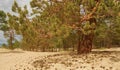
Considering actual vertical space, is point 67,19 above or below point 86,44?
above

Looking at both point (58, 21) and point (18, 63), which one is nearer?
point (58, 21)

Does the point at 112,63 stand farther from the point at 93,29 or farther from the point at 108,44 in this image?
the point at 108,44

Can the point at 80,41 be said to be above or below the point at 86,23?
below

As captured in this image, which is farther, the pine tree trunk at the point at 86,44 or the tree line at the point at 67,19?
the pine tree trunk at the point at 86,44

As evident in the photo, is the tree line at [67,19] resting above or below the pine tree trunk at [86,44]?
above

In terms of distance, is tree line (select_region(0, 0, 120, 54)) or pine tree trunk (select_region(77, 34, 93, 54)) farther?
pine tree trunk (select_region(77, 34, 93, 54))

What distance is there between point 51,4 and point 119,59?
6.41 meters

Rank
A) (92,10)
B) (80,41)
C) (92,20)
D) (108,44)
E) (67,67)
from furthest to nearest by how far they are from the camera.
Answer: (108,44) < (80,41) < (92,20) < (92,10) < (67,67)

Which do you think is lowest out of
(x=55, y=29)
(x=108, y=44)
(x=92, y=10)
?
(x=108, y=44)

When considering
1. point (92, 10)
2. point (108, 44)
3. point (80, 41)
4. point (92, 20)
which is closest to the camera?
point (92, 10)

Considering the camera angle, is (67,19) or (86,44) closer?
(67,19)

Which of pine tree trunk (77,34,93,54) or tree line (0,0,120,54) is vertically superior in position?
tree line (0,0,120,54)

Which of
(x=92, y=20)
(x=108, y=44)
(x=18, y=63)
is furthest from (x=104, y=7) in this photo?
(x=108, y=44)

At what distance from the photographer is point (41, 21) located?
18750 mm
